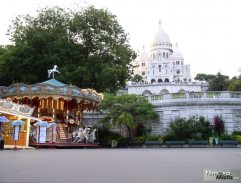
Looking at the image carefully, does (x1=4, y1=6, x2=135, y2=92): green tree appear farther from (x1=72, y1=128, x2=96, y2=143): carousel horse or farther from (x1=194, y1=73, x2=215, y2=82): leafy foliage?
(x1=194, y1=73, x2=215, y2=82): leafy foliage

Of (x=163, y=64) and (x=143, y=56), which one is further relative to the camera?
(x=143, y=56)

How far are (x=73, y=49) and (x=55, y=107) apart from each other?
7.73 meters

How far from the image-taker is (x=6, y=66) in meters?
38.3

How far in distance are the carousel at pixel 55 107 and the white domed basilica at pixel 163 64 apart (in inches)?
3191

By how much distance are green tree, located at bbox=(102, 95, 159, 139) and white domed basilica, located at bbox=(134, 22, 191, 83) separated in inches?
3025

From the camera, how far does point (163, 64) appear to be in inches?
4518

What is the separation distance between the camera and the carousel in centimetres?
2866

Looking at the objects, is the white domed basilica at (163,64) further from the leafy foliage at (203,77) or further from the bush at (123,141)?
the bush at (123,141)

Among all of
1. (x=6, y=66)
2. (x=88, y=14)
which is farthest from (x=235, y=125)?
(x=6, y=66)

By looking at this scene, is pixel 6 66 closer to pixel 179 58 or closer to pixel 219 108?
pixel 219 108

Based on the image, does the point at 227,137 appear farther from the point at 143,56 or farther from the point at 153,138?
the point at 143,56

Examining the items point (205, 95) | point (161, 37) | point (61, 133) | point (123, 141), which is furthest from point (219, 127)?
point (161, 37)

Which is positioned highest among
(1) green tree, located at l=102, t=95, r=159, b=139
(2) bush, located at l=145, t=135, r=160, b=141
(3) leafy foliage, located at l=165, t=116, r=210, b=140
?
(1) green tree, located at l=102, t=95, r=159, b=139

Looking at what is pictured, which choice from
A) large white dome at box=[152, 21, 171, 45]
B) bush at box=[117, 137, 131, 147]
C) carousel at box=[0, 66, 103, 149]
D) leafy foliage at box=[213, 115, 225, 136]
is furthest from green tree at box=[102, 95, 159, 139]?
large white dome at box=[152, 21, 171, 45]
